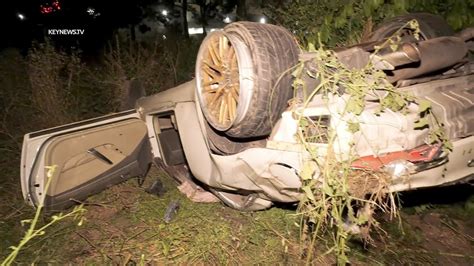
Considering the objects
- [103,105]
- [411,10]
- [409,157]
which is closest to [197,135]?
[409,157]

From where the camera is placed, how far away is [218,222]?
11.5 feet

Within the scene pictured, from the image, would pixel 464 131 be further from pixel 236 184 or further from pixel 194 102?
pixel 194 102

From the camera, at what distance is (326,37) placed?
15.7ft

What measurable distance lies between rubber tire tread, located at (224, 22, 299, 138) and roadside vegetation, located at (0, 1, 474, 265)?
1.81 ft

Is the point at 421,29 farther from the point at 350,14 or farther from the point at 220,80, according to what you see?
the point at 220,80

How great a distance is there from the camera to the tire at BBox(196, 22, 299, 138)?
84.2 inches

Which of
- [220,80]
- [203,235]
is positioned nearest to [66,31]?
[203,235]

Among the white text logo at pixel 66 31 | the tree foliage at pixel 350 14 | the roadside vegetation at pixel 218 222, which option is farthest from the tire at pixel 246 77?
the white text logo at pixel 66 31

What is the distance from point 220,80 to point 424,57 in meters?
1.47

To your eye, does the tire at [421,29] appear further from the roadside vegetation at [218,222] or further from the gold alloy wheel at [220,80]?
the gold alloy wheel at [220,80]

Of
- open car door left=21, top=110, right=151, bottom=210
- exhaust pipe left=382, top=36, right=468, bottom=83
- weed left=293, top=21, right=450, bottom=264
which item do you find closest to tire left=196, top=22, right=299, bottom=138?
weed left=293, top=21, right=450, bottom=264

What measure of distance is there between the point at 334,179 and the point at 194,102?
1.49m

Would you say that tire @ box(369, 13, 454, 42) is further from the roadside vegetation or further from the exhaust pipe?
the roadside vegetation

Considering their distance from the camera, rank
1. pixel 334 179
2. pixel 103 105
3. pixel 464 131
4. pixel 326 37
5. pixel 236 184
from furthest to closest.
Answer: pixel 103 105 < pixel 326 37 < pixel 236 184 < pixel 464 131 < pixel 334 179
